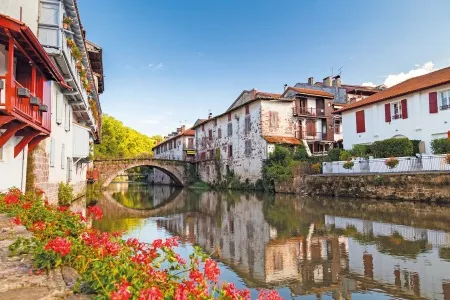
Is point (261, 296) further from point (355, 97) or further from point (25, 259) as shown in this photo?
point (355, 97)

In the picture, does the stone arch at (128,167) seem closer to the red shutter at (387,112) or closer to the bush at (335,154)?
the bush at (335,154)

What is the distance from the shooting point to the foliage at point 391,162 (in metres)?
21.2

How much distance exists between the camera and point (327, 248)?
30.2 feet

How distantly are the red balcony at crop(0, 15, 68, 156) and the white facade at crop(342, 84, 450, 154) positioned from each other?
23.3m

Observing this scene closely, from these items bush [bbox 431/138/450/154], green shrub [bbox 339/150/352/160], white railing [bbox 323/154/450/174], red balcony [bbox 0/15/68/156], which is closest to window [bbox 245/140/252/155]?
white railing [bbox 323/154/450/174]

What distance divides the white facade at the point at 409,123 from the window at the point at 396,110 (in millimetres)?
79

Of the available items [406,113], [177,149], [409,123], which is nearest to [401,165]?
[409,123]

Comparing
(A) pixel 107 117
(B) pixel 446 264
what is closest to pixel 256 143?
(B) pixel 446 264

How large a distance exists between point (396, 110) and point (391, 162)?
7490 millimetres

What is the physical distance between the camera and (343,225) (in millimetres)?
12617

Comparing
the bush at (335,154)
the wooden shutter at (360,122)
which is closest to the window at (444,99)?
the wooden shutter at (360,122)

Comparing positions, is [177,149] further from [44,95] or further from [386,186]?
[44,95]

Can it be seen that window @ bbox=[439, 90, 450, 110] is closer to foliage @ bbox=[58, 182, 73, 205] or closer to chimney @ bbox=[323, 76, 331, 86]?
foliage @ bbox=[58, 182, 73, 205]

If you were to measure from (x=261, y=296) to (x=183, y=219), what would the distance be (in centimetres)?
1349
